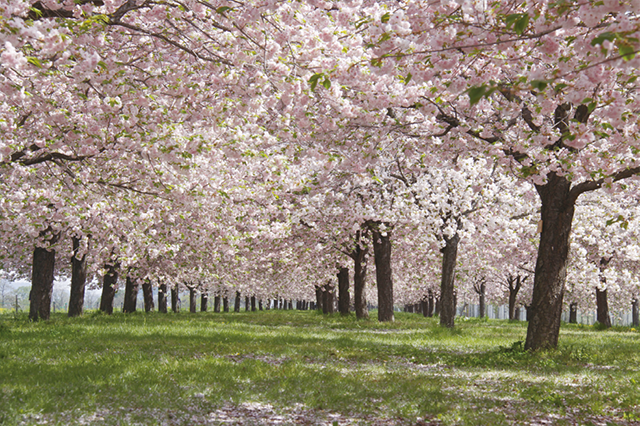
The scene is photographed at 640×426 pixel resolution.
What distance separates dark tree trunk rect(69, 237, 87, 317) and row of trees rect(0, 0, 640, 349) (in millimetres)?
1155

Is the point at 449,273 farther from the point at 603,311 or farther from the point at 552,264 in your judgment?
the point at 603,311

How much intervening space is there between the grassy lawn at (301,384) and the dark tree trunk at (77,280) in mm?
11147

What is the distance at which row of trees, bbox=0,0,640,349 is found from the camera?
271 inches

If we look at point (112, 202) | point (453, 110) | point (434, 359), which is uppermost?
point (453, 110)

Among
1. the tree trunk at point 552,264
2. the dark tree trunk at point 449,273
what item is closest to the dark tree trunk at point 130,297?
the dark tree trunk at point 449,273

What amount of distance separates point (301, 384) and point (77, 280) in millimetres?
19970

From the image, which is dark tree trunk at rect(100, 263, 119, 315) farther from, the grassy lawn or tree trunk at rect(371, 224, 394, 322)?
the grassy lawn

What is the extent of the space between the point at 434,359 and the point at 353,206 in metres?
10.0

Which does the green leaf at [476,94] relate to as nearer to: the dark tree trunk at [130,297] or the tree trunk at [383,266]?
the tree trunk at [383,266]

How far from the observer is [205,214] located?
20250 millimetres

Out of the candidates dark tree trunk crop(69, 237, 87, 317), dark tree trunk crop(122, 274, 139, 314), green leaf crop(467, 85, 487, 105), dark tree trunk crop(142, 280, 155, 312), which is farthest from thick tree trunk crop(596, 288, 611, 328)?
green leaf crop(467, 85, 487, 105)

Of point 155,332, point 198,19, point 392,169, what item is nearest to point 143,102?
point 198,19

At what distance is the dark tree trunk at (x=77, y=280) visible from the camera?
2528cm

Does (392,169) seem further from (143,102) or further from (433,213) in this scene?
(143,102)
